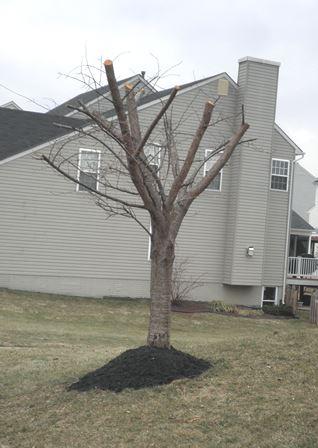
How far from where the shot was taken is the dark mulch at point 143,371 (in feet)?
22.4

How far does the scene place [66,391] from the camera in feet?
23.4

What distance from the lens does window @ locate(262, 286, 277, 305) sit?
2467cm

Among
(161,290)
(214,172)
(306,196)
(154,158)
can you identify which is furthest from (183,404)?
(306,196)

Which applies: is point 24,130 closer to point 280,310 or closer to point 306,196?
point 280,310

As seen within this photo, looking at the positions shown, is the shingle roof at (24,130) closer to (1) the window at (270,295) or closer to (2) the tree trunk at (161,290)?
(1) the window at (270,295)

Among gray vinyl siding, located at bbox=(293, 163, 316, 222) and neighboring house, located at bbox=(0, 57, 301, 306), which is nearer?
neighboring house, located at bbox=(0, 57, 301, 306)

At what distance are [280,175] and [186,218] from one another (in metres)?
4.50

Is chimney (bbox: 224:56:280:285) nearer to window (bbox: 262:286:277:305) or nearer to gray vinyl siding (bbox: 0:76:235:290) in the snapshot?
gray vinyl siding (bbox: 0:76:235:290)

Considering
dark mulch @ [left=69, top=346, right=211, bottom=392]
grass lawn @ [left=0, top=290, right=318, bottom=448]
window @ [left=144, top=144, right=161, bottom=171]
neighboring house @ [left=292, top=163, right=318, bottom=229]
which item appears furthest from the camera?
neighboring house @ [left=292, top=163, right=318, bottom=229]

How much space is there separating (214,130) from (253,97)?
6.17 ft

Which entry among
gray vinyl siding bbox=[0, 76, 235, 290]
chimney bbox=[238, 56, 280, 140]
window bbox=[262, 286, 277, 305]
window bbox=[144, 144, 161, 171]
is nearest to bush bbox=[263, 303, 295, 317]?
window bbox=[262, 286, 277, 305]

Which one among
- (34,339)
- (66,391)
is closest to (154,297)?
(66,391)

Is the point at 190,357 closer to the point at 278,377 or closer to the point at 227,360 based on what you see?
the point at 227,360

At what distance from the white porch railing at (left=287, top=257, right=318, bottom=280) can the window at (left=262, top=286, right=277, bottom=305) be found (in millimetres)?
1456
